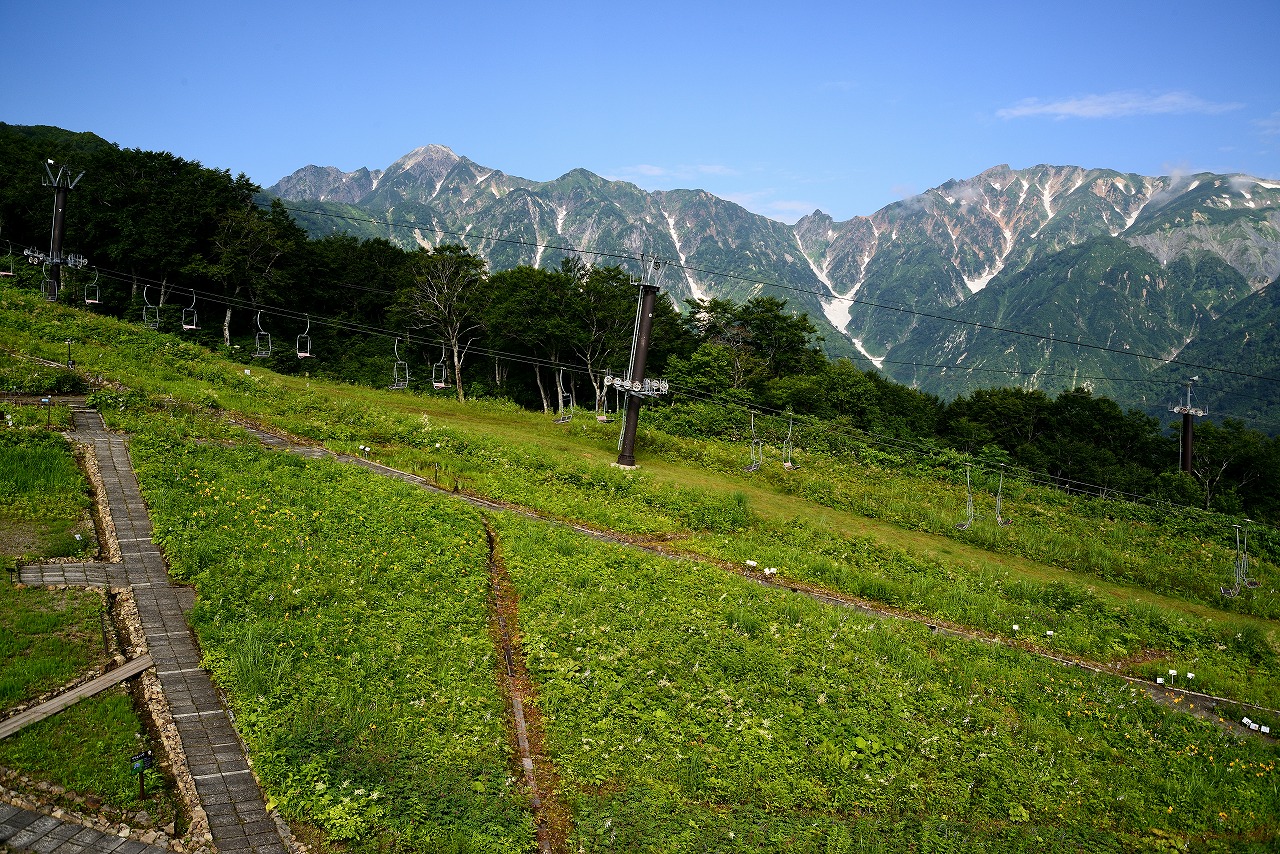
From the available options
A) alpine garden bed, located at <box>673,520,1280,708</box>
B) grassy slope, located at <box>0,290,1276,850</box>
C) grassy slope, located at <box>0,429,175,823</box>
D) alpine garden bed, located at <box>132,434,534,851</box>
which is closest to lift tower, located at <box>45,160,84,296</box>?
grassy slope, located at <box>0,290,1276,850</box>

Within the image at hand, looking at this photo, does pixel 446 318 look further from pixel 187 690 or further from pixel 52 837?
pixel 52 837

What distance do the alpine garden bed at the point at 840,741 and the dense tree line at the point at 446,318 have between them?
2483cm

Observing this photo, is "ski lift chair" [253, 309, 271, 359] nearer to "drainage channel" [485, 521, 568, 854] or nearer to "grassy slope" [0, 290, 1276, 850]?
"grassy slope" [0, 290, 1276, 850]

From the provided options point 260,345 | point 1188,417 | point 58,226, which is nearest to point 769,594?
point 260,345

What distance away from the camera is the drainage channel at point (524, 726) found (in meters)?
10.8

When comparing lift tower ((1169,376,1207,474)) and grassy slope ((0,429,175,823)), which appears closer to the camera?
grassy slope ((0,429,175,823))

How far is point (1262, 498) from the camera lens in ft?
213

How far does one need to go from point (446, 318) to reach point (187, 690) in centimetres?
4375

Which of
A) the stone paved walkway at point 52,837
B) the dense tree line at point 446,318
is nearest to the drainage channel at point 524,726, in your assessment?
the stone paved walkway at point 52,837

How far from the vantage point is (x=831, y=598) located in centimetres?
2195

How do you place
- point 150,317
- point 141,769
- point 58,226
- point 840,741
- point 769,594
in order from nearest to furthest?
point 141,769
point 840,741
point 769,594
point 58,226
point 150,317

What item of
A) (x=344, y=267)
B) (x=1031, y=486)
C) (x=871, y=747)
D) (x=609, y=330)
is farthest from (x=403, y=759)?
(x=344, y=267)

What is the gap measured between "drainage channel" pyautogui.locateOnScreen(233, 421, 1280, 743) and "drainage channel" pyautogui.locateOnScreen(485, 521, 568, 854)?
5.73 meters

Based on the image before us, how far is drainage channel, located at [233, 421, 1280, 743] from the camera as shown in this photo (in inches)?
695
